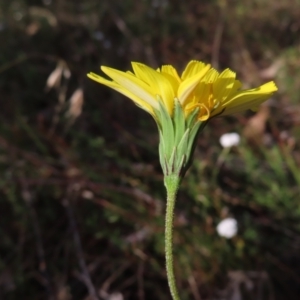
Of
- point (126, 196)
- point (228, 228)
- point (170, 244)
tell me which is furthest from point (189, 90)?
point (126, 196)

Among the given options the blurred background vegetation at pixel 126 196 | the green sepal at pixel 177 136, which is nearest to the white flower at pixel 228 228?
the blurred background vegetation at pixel 126 196

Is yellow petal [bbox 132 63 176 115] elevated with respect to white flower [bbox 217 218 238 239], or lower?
lower

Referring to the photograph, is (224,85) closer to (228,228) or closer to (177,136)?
(177,136)

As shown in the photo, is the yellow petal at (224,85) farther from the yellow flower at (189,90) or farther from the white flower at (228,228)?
the white flower at (228,228)

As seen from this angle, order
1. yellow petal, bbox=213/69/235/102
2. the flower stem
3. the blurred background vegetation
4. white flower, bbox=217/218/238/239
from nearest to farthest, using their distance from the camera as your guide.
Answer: the flower stem, yellow petal, bbox=213/69/235/102, white flower, bbox=217/218/238/239, the blurred background vegetation

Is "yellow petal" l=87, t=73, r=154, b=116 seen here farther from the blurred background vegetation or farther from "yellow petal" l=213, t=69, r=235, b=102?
the blurred background vegetation

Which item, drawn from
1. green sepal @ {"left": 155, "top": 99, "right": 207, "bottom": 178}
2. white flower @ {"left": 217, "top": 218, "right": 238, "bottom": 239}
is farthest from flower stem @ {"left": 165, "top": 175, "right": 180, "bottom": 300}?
white flower @ {"left": 217, "top": 218, "right": 238, "bottom": 239}
